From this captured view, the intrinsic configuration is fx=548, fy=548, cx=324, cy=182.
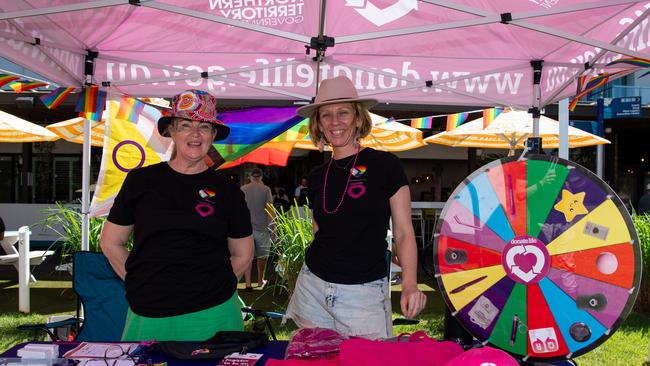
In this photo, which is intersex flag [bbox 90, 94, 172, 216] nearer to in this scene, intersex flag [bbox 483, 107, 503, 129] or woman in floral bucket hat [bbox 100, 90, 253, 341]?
woman in floral bucket hat [bbox 100, 90, 253, 341]

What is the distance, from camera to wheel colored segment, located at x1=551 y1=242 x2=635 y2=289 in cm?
196

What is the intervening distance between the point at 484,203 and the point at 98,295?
97.4 inches

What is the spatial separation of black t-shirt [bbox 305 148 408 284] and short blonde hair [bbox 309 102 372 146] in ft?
0.50

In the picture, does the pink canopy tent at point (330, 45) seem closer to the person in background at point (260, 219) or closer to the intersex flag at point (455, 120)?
the person in background at point (260, 219)

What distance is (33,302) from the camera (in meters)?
6.09

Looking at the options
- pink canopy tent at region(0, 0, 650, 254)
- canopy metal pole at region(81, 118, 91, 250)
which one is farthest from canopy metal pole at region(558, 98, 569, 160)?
canopy metal pole at region(81, 118, 91, 250)

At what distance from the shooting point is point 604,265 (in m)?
2.00

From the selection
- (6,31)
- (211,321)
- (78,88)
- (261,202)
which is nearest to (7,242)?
(261,202)

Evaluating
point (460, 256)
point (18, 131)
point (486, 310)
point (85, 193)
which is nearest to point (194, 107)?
point (460, 256)

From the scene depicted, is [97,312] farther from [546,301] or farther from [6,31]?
[546,301]

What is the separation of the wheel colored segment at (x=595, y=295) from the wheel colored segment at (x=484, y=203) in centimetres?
25

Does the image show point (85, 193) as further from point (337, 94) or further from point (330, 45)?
point (337, 94)

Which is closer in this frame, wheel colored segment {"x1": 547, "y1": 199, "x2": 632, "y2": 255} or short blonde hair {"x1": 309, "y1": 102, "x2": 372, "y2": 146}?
wheel colored segment {"x1": 547, "y1": 199, "x2": 632, "y2": 255}

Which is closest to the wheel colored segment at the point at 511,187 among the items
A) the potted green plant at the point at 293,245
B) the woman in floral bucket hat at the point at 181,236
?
the woman in floral bucket hat at the point at 181,236
